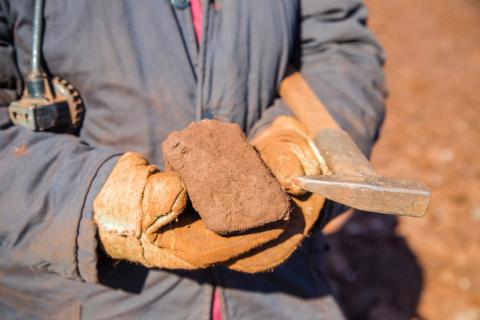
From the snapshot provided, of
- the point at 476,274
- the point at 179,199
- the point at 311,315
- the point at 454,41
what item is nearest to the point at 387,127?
the point at 476,274

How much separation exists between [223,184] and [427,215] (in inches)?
125

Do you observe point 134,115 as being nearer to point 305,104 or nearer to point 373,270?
point 305,104

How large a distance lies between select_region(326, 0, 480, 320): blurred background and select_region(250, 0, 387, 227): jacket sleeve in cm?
193

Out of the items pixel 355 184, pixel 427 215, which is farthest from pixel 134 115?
pixel 427 215

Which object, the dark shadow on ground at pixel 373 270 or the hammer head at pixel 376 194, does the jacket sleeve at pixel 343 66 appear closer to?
the hammer head at pixel 376 194

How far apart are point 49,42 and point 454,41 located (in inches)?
265

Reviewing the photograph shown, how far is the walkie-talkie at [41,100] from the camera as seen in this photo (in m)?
1.24

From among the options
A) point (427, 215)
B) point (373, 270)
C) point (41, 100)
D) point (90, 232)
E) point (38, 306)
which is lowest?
point (373, 270)

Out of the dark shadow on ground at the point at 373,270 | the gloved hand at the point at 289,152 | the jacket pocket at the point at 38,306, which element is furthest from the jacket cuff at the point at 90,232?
the dark shadow on ground at the point at 373,270

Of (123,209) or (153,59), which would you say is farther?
(153,59)

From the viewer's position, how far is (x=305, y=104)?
153 cm

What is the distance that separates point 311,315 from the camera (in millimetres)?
1727

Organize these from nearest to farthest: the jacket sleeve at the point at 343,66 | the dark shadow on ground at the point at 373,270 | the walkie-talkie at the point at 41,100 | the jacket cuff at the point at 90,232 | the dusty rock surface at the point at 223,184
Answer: the dusty rock surface at the point at 223,184
the jacket cuff at the point at 90,232
the walkie-talkie at the point at 41,100
the jacket sleeve at the point at 343,66
the dark shadow on ground at the point at 373,270

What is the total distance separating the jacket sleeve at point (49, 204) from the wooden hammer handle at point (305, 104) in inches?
28.1
